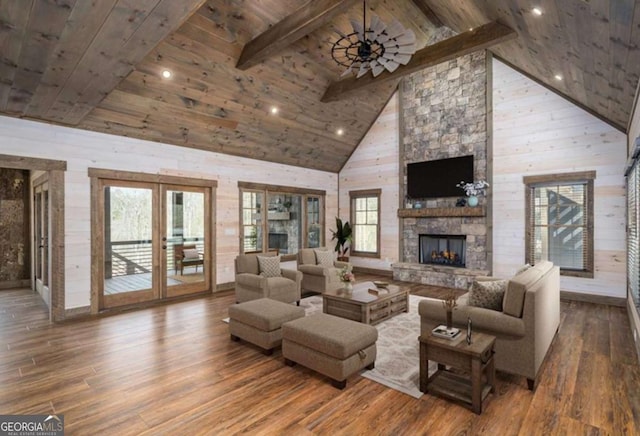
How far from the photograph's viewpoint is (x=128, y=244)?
552 centimetres

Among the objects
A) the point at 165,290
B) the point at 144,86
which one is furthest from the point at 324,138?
the point at 165,290

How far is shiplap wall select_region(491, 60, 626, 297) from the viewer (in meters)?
5.51

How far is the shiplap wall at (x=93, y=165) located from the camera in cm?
457

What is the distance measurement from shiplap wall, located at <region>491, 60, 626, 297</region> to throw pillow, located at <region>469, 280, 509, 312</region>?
392 centimetres

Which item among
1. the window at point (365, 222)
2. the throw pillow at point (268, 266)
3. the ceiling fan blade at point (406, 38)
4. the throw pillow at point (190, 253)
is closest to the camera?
the ceiling fan blade at point (406, 38)

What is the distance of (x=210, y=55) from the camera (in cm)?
476

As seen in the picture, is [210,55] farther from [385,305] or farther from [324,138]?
[385,305]

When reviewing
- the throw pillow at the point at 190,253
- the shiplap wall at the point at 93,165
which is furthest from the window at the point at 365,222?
the throw pillow at the point at 190,253

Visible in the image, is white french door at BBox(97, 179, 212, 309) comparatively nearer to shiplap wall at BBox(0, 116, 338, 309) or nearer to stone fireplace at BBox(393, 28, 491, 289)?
shiplap wall at BBox(0, 116, 338, 309)

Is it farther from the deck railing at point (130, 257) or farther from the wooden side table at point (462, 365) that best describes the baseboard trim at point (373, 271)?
the wooden side table at point (462, 365)

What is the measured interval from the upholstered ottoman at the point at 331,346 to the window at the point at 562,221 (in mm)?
4892

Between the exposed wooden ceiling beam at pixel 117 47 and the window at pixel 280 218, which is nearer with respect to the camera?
the exposed wooden ceiling beam at pixel 117 47

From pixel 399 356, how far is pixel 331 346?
1038mm

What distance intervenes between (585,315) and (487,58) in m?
5.15
